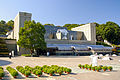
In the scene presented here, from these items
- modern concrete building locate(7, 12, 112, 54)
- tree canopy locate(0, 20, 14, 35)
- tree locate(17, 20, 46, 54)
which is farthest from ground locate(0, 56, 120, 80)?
tree canopy locate(0, 20, 14, 35)

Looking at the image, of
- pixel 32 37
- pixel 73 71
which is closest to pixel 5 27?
pixel 32 37

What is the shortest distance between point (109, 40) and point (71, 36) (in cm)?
2282

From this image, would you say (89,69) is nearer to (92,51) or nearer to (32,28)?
(32,28)

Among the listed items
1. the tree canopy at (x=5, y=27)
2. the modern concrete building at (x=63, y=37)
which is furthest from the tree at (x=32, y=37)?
the tree canopy at (x=5, y=27)

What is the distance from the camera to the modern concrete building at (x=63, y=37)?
4231 centimetres

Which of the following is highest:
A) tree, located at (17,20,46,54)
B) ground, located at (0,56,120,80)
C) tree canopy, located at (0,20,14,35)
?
tree canopy, located at (0,20,14,35)

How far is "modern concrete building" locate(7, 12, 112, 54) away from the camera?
4231 centimetres

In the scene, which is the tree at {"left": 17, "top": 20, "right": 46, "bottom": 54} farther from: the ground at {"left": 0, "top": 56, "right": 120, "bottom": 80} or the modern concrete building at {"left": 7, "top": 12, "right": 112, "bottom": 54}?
the ground at {"left": 0, "top": 56, "right": 120, "bottom": 80}

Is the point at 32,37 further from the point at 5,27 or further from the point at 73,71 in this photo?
the point at 5,27

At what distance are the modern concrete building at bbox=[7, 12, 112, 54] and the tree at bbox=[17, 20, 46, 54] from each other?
703cm

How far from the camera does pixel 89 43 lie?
55.5 metres

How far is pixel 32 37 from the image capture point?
3391 cm

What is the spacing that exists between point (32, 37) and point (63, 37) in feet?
70.7

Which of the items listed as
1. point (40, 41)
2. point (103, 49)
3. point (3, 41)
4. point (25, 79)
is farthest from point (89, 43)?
point (25, 79)
